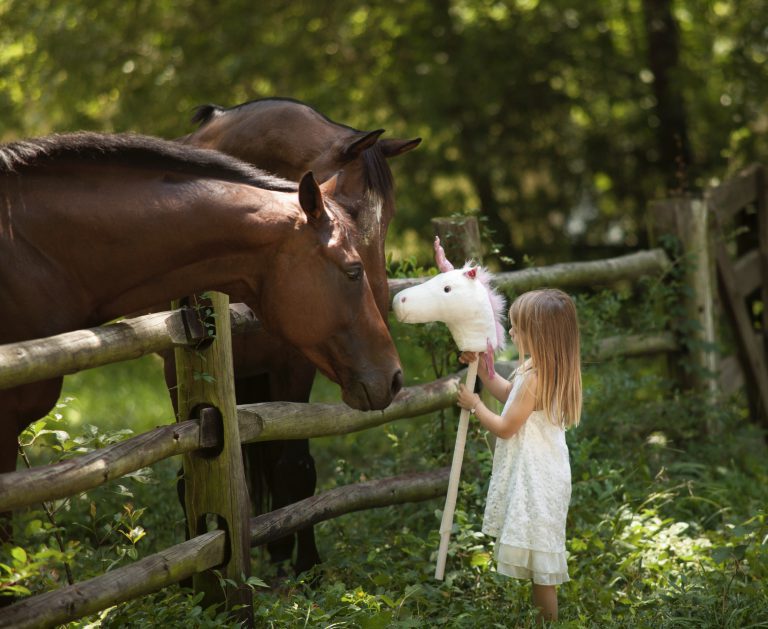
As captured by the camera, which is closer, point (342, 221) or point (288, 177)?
point (342, 221)

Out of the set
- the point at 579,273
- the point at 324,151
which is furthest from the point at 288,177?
the point at 579,273

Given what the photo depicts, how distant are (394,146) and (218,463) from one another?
1688mm

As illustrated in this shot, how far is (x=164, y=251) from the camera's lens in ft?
9.52

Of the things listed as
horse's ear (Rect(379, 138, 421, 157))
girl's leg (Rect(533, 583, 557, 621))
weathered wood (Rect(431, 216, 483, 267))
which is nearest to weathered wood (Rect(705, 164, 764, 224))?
weathered wood (Rect(431, 216, 483, 267))

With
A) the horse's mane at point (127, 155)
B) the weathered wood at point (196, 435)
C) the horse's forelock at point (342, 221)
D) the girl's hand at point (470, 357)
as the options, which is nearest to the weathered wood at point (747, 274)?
the weathered wood at point (196, 435)

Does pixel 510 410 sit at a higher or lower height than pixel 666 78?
lower

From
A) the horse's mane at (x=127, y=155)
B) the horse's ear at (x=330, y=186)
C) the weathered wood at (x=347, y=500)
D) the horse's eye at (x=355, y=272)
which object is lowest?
the weathered wood at (x=347, y=500)

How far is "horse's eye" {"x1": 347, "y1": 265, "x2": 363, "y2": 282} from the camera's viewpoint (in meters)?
3.04

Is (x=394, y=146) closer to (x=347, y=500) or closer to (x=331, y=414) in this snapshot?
(x=331, y=414)

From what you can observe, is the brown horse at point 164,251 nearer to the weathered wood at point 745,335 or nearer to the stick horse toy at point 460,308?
the stick horse toy at point 460,308

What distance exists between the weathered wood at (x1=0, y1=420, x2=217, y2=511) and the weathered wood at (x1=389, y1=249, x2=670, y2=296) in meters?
1.34

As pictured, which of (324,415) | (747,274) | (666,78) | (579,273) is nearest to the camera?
(324,415)

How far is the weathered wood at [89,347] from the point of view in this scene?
2.38 metres

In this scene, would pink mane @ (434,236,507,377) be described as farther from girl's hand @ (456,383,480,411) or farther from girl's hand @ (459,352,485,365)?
girl's hand @ (456,383,480,411)
